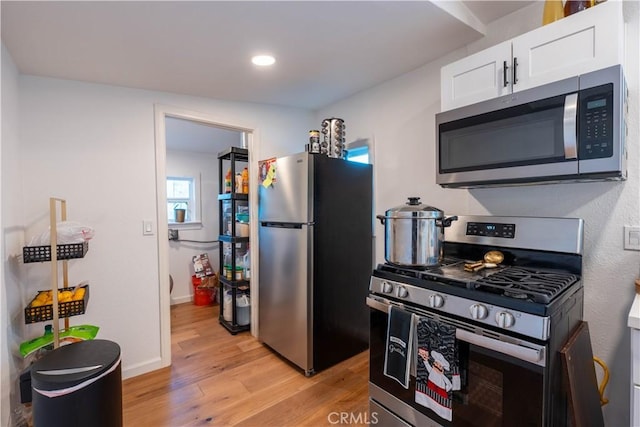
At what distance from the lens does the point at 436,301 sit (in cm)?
122

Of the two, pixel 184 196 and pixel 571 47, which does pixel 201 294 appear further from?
pixel 571 47

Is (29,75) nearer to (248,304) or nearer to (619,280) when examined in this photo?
(248,304)

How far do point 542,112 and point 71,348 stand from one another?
253 centimetres

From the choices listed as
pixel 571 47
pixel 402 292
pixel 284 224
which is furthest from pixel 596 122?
pixel 284 224

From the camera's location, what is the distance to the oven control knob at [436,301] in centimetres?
120

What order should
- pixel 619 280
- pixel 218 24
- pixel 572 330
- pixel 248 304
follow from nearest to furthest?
pixel 572 330 → pixel 619 280 → pixel 218 24 → pixel 248 304

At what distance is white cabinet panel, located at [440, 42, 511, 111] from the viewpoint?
55.4 inches

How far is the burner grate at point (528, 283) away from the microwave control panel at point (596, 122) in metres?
0.50

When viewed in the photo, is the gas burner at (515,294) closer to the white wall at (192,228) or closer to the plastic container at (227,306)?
the plastic container at (227,306)

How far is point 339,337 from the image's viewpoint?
7.83 feet

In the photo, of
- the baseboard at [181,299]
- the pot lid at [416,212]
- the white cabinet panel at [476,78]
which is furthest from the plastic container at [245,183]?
the baseboard at [181,299]

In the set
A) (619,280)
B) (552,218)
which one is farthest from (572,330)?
(552,218)

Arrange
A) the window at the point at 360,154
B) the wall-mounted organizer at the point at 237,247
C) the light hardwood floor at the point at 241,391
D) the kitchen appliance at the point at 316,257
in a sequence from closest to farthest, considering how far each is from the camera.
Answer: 1. the light hardwood floor at the point at 241,391
2. the kitchen appliance at the point at 316,257
3. the window at the point at 360,154
4. the wall-mounted organizer at the point at 237,247

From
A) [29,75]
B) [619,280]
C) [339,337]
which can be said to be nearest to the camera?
[619,280]
